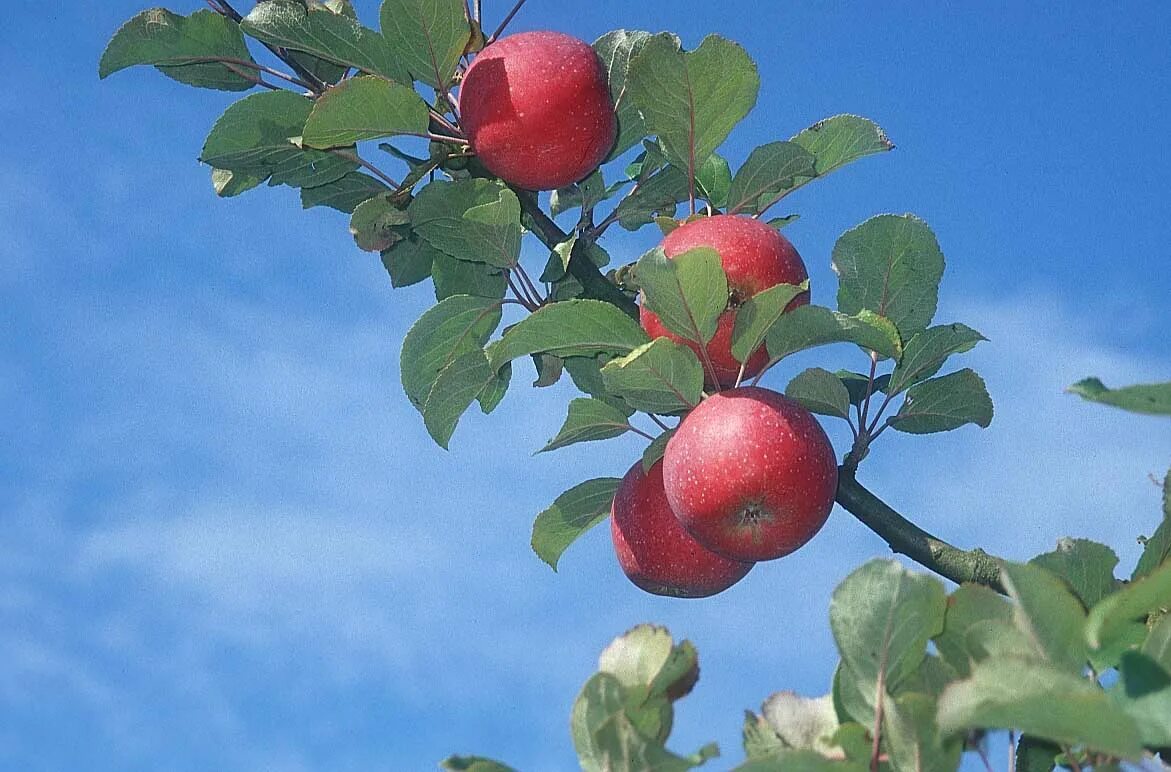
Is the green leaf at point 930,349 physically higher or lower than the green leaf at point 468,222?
lower

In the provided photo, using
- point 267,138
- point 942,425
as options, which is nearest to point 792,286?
point 942,425

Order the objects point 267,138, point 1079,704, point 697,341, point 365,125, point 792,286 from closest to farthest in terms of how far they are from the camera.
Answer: point 1079,704
point 792,286
point 697,341
point 365,125
point 267,138

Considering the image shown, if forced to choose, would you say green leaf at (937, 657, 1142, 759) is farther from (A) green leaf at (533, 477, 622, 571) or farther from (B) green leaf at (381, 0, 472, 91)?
(B) green leaf at (381, 0, 472, 91)

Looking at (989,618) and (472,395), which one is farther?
(472,395)

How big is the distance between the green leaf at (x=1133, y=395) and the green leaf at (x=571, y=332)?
917 millimetres

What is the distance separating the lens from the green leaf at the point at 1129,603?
1.04 m

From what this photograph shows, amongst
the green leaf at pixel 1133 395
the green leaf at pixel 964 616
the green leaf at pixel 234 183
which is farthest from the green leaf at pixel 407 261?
the green leaf at pixel 1133 395

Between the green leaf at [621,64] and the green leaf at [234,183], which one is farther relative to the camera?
the green leaf at [234,183]

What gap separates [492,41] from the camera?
2355mm

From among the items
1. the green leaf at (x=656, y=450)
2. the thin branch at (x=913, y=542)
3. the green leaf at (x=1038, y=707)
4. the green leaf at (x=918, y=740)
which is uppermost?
the green leaf at (x=656, y=450)

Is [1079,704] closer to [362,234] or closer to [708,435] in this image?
[708,435]

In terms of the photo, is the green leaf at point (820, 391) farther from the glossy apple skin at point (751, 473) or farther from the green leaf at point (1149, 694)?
the green leaf at point (1149, 694)

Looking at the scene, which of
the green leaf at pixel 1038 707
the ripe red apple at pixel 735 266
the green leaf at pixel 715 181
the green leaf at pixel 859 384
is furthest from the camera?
the green leaf at pixel 715 181

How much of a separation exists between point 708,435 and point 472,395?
66cm
